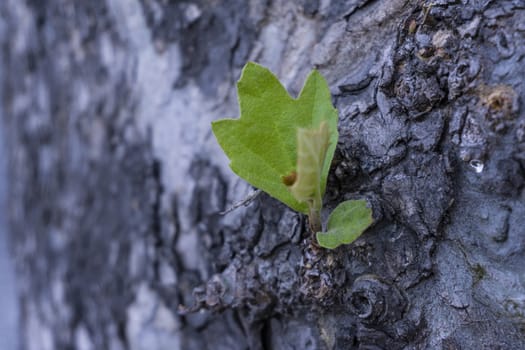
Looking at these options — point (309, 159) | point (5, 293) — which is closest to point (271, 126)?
point (309, 159)

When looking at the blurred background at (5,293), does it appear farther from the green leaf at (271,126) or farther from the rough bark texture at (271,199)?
the green leaf at (271,126)

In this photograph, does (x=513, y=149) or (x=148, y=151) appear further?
(x=148, y=151)

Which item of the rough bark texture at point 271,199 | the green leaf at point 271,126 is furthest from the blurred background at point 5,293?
the green leaf at point 271,126

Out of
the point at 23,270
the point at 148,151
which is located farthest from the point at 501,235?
the point at 23,270

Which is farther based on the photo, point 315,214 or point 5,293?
point 5,293

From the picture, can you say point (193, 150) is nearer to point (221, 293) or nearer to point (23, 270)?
point (221, 293)

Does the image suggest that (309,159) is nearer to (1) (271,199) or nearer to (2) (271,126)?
(2) (271,126)

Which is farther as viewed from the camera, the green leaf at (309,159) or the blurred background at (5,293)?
the blurred background at (5,293)
